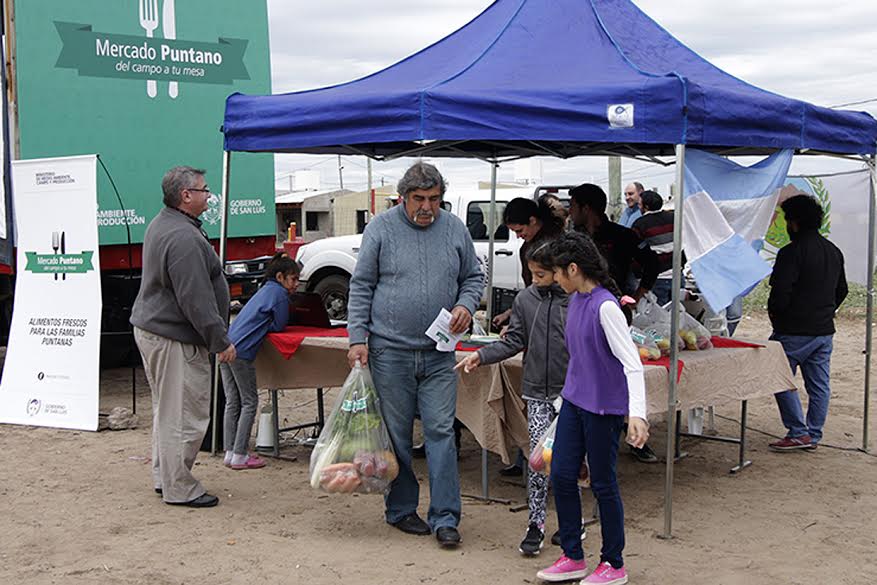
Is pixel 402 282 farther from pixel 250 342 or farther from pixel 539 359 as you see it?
pixel 250 342

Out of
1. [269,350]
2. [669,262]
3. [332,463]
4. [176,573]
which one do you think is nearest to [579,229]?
[669,262]

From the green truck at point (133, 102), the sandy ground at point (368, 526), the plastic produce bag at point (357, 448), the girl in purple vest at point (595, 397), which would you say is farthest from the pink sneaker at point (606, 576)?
the green truck at point (133, 102)

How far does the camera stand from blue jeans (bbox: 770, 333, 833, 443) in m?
7.07

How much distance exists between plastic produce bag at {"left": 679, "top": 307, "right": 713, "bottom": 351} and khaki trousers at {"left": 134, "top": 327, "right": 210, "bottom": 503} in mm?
2746

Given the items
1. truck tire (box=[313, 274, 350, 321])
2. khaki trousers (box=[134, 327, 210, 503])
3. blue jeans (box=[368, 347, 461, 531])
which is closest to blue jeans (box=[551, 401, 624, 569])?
blue jeans (box=[368, 347, 461, 531])

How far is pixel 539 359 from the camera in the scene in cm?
501

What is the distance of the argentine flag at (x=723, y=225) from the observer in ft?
17.3

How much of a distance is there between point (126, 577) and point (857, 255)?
5.52 meters

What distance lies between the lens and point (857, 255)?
7676 millimetres

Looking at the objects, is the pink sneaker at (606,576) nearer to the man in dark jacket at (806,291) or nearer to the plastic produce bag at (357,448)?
the plastic produce bag at (357,448)

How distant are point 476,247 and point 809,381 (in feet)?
22.1

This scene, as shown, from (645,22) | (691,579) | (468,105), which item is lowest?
(691,579)

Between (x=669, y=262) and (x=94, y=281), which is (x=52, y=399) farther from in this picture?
(x=669, y=262)

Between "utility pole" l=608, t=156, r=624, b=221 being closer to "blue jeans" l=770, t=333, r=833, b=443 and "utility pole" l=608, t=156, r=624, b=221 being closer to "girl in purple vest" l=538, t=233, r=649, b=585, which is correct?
"blue jeans" l=770, t=333, r=833, b=443
